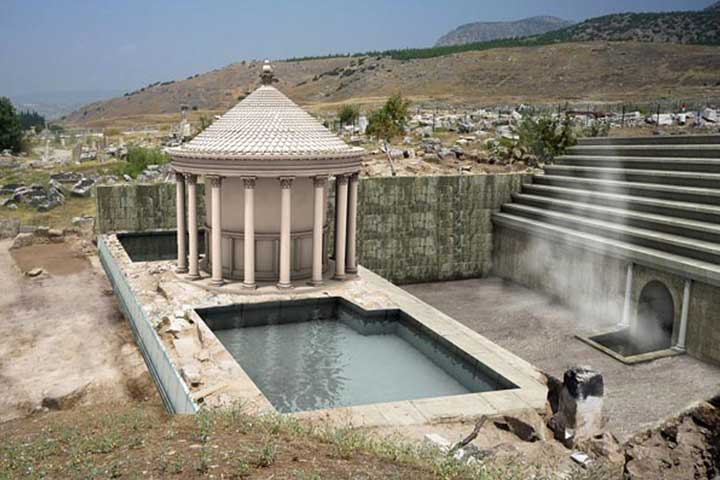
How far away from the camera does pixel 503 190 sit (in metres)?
26.6

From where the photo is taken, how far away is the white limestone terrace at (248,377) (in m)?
11.8

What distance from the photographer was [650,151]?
913 inches

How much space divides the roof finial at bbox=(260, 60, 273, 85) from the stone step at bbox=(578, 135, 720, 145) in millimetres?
13140

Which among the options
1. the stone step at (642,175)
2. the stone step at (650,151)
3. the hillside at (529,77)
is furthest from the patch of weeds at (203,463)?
the hillside at (529,77)

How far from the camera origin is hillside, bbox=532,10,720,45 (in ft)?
456

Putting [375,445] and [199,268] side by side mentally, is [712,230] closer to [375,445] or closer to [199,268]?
[375,445]

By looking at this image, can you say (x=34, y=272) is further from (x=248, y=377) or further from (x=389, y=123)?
(x=389, y=123)

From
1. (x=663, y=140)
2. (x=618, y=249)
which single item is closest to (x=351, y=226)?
(x=618, y=249)

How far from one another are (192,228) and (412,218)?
8.77 meters

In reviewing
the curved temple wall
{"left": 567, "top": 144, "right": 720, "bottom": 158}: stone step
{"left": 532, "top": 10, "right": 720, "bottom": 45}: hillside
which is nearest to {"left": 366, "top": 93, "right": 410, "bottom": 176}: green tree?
{"left": 567, "top": 144, "right": 720, "bottom": 158}: stone step

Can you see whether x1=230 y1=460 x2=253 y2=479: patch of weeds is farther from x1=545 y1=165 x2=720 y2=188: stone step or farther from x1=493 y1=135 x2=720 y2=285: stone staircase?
x1=545 y1=165 x2=720 y2=188: stone step

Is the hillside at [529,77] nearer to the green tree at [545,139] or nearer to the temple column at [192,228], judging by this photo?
the green tree at [545,139]

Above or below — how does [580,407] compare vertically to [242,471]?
below

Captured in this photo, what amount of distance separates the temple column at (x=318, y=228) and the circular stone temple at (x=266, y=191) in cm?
3
